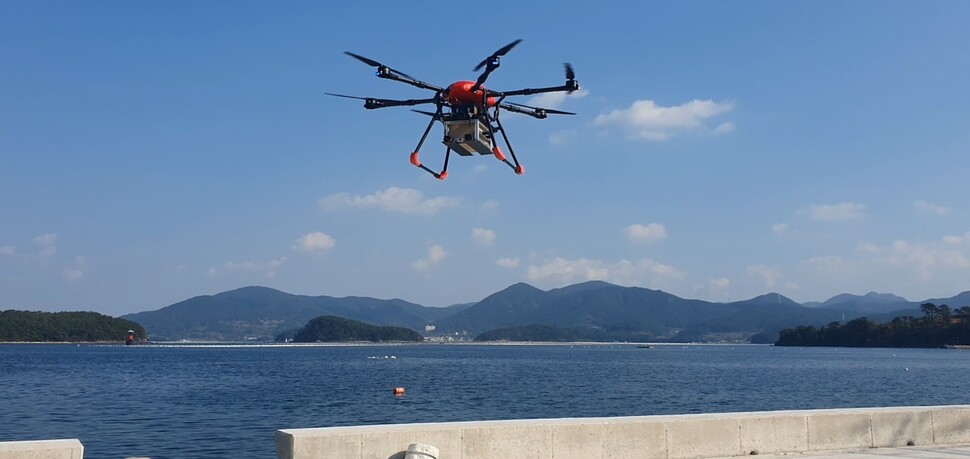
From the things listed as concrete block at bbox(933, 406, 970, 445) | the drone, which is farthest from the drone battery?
concrete block at bbox(933, 406, 970, 445)

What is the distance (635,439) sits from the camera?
15.5 m

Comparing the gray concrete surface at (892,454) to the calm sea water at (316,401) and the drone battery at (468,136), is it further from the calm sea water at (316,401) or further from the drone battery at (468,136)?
the calm sea water at (316,401)

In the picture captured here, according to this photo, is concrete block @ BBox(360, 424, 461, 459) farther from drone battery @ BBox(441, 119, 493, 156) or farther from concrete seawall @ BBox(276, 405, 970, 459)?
drone battery @ BBox(441, 119, 493, 156)

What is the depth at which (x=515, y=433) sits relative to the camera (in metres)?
14.7

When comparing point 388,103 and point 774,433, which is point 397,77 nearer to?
point 388,103

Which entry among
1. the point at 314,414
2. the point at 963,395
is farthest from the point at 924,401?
the point at 314,414

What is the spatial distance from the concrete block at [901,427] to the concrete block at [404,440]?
8774 millimetres

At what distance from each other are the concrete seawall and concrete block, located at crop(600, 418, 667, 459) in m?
0.02

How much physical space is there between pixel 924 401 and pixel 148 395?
64.8 m

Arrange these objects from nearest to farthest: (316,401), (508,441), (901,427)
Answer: (508,441)
(901,427)
(316,401)

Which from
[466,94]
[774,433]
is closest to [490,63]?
[466,94]

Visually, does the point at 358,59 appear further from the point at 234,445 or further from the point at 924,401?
the point at 924,401

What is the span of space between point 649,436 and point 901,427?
5821 mm

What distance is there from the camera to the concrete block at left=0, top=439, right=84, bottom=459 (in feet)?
39.6
